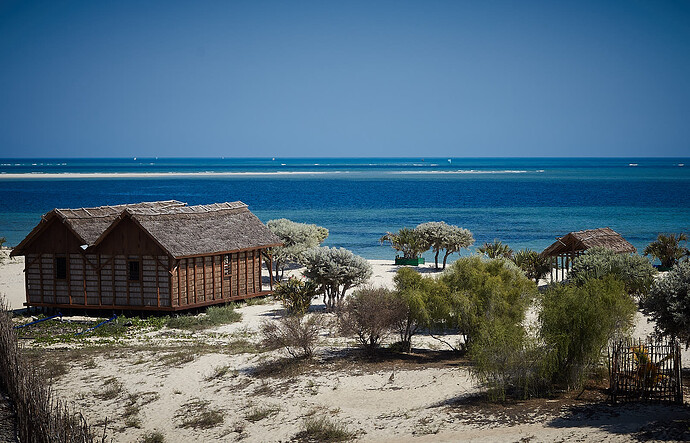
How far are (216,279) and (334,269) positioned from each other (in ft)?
15.2

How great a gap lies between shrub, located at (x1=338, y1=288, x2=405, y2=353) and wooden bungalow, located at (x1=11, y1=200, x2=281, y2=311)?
322 inches

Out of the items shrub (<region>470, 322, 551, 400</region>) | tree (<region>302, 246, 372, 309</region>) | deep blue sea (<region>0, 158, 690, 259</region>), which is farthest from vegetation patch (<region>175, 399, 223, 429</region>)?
deep blue sea (<region>0, 158, 690, 259</region>)

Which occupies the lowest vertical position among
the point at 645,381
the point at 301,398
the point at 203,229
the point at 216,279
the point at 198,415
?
the point at 198,415

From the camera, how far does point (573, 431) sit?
1285 centimetres

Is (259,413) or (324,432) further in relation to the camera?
(259,413)

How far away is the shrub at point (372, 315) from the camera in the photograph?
19.1m

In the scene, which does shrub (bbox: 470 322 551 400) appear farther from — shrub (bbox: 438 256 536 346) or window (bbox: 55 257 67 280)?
window (bbox: 55 257 67 280)

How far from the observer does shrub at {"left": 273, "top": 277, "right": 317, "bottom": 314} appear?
2536 centimetres

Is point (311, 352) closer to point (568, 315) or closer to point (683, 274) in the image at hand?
point (568, 315)

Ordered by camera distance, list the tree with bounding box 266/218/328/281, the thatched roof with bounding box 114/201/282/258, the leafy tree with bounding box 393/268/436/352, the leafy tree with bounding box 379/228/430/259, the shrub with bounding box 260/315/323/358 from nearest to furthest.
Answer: the shrub with bounding box 260/315/323/358, the leafy tree with bounding box 393/268/436/352, the thatched roof with bounding box 114/201/282/258, the tree with bounding box 266/218/328/281, the leafy tree with bounding box 379/228/430/259

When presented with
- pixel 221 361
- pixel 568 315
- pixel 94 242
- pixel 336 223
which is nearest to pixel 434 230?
pixel 94 242

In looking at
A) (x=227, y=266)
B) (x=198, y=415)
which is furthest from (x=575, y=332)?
(x=227, y=266)

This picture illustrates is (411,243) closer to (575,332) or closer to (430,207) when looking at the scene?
(575,332)

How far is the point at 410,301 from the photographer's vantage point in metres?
19.1
